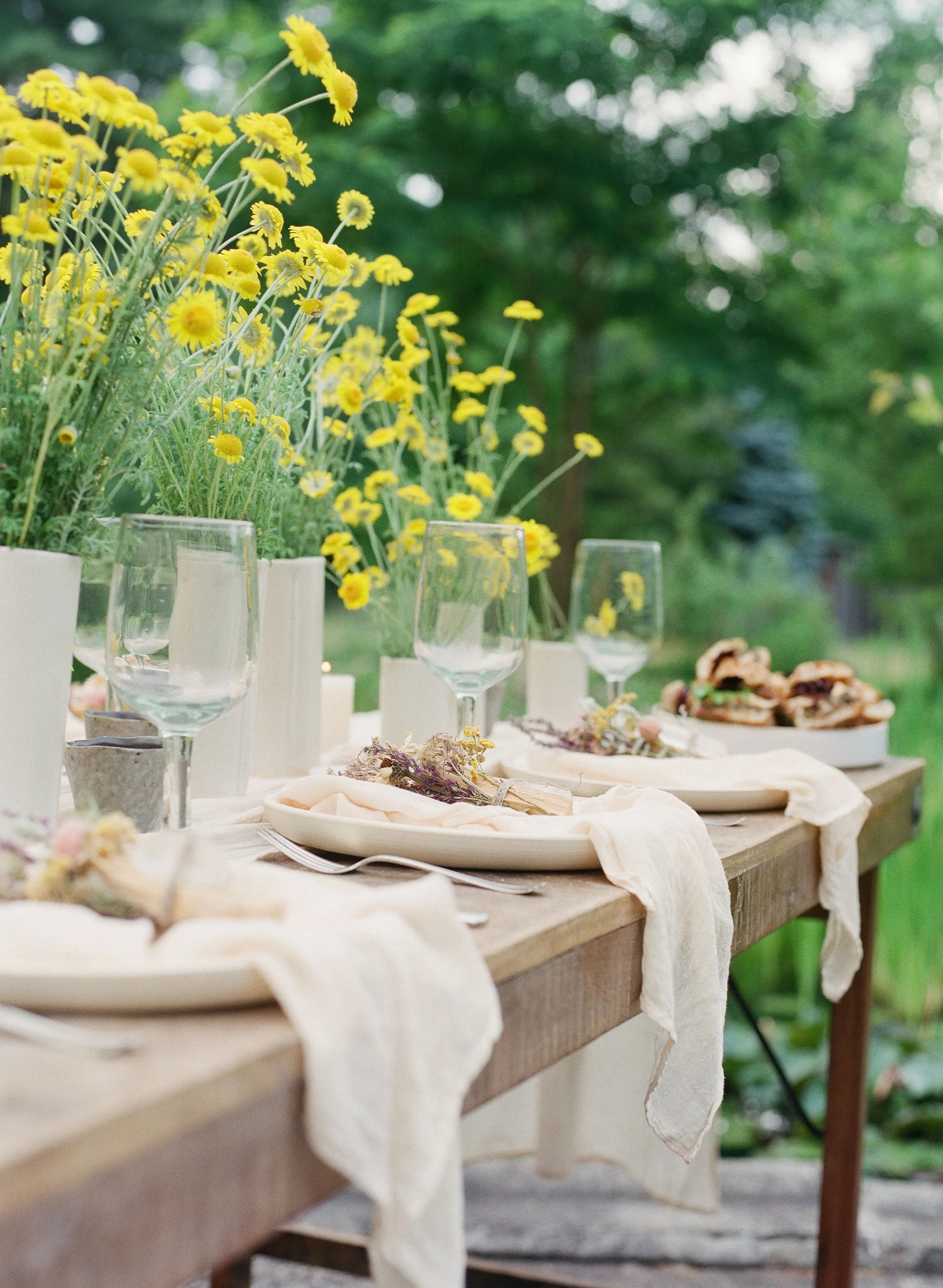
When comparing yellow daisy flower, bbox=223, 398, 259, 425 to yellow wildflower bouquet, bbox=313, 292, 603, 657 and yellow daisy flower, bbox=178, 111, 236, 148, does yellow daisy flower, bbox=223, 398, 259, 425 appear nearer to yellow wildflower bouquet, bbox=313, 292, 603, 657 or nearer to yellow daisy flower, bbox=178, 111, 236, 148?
yellow wildflower bouquet, bbox=313, 292, 603, 657

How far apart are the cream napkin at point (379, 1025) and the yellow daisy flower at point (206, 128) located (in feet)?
1.57

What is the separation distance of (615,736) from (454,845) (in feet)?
1.61

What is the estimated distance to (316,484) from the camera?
133 cm

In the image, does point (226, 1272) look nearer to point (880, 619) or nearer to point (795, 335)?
point (795, 335)

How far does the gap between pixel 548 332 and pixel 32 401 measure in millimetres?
8607

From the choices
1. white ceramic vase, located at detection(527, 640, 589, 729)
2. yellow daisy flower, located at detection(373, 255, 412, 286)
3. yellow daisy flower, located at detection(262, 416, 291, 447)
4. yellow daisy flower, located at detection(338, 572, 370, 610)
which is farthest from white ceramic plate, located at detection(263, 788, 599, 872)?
white ceramic vase, located at detection(527, 640, 589, 729)

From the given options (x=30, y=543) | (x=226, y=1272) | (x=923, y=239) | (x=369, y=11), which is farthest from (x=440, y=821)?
(x=923, y=239)

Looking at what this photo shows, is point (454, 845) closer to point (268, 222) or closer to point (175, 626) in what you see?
point (175, 626)

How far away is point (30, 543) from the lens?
873 mm

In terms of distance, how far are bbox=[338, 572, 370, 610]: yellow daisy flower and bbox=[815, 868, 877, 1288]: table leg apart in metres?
0.91

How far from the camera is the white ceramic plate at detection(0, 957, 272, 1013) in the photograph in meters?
0.57

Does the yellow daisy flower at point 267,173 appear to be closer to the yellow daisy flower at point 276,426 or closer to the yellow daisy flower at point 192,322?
the yellow daisy flower at point 192,322

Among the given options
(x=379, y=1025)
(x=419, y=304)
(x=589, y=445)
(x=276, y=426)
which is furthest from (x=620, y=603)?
(x=379, y=1025)

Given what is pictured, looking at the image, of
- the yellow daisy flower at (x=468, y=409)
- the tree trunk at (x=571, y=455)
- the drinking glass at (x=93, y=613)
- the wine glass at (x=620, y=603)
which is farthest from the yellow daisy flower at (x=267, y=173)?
the tree trunk at (x=571, y=455)
